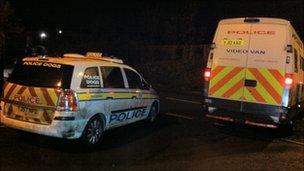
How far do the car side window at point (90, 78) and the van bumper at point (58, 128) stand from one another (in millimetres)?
665

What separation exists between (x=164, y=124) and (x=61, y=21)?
37.7m

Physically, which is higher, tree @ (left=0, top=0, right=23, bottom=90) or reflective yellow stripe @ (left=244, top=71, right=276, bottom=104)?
tree @ (left=0, top=0, right=23, bottom=90)

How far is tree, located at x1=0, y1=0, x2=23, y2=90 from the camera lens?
48.8 ft

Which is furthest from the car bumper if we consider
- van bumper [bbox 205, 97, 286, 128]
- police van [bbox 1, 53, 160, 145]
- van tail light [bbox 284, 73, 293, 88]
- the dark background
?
the dark background

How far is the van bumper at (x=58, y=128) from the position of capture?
8195 millimetres

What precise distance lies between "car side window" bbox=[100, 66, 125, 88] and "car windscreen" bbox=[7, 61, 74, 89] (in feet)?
3.16

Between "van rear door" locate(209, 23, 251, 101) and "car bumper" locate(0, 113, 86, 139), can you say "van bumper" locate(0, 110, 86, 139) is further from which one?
"van rear door" locate(209, 23, 251, 101)

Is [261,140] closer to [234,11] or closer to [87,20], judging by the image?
[234,11]

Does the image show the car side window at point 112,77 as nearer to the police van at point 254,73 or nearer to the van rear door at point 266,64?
the police van at point 254,73

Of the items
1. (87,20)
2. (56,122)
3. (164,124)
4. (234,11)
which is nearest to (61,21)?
(87,20)

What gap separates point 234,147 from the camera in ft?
31.7

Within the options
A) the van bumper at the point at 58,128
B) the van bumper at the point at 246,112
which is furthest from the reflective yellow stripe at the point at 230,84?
the van bumper at the point at 58,128

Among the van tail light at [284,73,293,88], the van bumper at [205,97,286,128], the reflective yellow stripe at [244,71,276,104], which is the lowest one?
the van bumper at [205,97,286,128]

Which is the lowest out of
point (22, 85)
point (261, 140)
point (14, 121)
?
point (261, 140)
